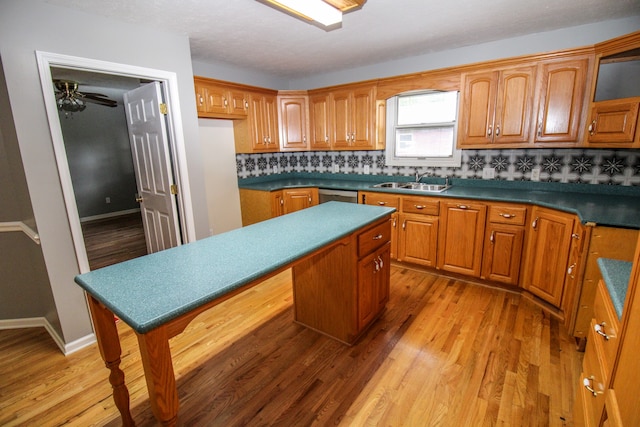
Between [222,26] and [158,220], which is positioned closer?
[222,26]

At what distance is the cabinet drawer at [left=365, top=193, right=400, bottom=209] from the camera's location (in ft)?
10.9

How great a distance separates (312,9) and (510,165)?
104 inches

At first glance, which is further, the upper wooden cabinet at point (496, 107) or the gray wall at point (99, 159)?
the gray wall at point (99, 159)

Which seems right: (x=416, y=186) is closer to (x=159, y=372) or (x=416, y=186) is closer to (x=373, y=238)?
(x=373, y=238)

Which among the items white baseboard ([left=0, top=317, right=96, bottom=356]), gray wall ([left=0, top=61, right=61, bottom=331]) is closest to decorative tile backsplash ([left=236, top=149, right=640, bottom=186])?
gray wall ([left=0, top=61, right=61, bottom=331])

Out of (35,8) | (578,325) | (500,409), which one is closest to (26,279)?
(35,8)

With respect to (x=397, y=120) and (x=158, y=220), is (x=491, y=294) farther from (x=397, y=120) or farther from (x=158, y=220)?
(x=158, y=220)

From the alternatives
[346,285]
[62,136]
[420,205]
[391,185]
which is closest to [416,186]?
[391,185]

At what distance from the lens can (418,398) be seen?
5.59 ft

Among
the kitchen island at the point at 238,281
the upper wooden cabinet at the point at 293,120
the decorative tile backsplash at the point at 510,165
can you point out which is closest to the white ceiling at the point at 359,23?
the upper wooden cabinet at the point at 293,120

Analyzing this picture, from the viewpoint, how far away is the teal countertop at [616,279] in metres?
1.03

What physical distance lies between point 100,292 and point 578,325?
9.42ft

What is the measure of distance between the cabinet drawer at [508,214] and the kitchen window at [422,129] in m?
0.88

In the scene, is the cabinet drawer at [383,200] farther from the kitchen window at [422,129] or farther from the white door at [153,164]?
the white door at [153,164]
